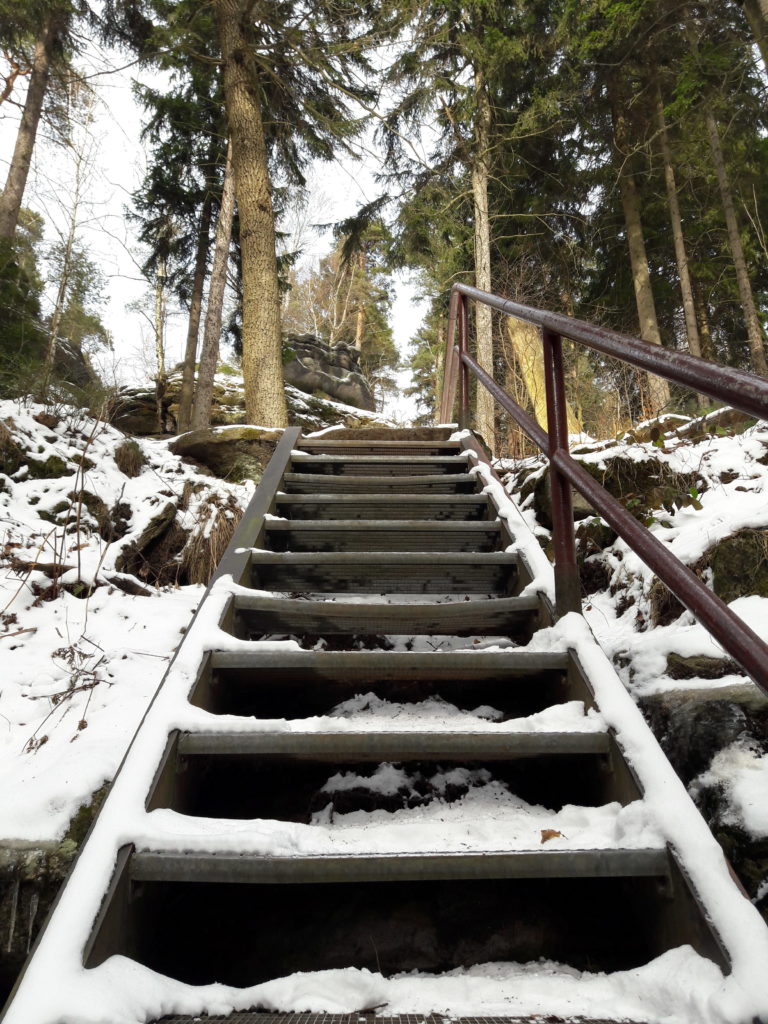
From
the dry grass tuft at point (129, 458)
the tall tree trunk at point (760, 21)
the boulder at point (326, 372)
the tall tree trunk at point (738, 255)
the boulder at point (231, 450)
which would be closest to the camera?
the dry grass tuft at point (129, 458)

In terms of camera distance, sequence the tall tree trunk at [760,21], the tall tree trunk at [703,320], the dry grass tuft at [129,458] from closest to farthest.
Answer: the dry grass tuft at [129,458]
the tall tree trunk at [760,21]
the tall tree trunk at [703,320]

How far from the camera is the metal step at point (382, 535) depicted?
2.67m

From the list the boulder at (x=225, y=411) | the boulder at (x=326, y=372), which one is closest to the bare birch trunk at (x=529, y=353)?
the boulder at (x=225, y=411)

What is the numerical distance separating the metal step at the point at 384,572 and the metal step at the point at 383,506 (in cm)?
52

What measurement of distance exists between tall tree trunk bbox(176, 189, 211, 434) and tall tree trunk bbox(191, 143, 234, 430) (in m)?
1.40

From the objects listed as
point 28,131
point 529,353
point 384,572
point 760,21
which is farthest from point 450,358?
point 28,131

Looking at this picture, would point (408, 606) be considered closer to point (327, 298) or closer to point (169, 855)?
point (169, 855)

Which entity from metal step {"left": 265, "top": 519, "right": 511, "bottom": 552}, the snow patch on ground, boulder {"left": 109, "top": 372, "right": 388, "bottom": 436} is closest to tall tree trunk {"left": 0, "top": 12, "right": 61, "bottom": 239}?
boulder {"left": 109, "top": 372, "right": 388, "bottom": 436}

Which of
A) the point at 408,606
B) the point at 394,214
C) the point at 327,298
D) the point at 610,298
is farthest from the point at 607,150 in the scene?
the point at 327,298

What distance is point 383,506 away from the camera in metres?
2.96

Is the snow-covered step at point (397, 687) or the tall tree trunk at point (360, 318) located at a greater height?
the tall tree trunk at point (360, 318)

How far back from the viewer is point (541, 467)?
4062 mm

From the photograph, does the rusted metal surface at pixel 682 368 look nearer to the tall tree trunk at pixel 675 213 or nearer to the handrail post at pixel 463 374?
the handrail post at pixel 463 374

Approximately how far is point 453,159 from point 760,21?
15.4 ft
